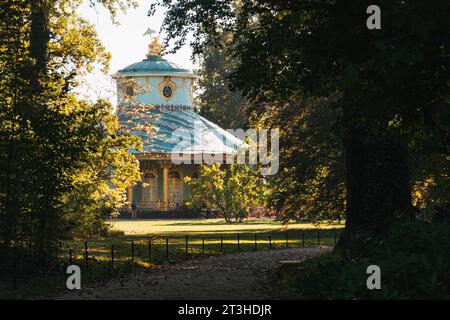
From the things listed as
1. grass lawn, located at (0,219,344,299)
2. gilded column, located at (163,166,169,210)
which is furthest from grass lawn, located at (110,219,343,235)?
gilded column, located at (163,166,169,210)

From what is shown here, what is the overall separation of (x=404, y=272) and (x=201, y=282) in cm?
1012

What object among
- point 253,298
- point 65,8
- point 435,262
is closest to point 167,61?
point 65,8

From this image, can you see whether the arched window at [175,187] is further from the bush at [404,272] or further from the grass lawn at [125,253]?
the bush at [404,272]

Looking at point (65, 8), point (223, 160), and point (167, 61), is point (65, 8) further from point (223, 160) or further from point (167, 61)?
point (167, 61)

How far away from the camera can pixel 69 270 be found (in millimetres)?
18188

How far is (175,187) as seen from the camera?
6550 cm

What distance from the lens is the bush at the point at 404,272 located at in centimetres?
745

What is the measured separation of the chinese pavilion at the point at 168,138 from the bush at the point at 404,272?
1974 inches

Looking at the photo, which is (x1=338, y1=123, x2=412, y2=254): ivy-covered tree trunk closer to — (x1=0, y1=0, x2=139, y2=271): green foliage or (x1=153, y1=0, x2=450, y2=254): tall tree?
(x1=153, y1=0, x2=450, y2=254): tall tree

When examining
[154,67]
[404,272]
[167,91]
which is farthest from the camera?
[167,91]

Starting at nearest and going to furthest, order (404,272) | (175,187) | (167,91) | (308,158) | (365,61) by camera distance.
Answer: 1. (404,272)
2. (365,61)
3. (308,158)
4. (175,187)
5. (167,91)

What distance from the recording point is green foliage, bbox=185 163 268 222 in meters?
55.1

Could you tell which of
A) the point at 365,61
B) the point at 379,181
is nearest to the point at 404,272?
the point at 365,61

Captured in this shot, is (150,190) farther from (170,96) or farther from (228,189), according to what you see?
(228,189)
